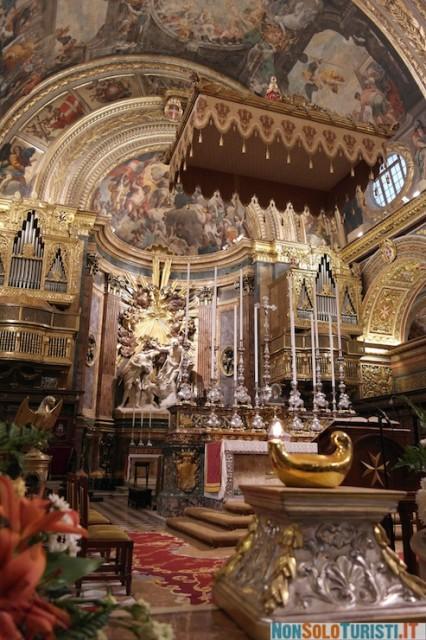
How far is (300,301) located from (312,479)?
10467 millimetres

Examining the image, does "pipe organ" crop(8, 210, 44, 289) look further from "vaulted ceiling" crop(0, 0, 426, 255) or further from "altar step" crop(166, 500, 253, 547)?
"altar step" crop(166, 500, 253, 547)

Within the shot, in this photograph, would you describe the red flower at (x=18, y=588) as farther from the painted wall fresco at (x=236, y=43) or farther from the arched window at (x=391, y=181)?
the arched window at (x=391, y=181)

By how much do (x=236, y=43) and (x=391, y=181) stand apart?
506 cm

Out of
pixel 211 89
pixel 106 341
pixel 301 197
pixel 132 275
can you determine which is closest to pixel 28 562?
pixel 211 89

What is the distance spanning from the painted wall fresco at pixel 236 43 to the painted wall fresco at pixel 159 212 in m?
2.18

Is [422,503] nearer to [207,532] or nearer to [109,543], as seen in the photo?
[109,543]

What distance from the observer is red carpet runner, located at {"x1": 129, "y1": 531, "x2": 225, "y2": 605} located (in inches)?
124

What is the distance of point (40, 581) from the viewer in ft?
3.49

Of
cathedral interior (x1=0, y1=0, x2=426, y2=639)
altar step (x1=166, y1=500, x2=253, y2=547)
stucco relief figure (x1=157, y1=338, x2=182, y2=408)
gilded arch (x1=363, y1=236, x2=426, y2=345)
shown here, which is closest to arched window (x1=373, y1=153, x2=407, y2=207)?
cathedral interior (x1=0, y1=0, x2=426, y2=639)

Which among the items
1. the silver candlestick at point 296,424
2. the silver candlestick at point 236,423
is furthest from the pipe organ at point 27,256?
the silver candlestick at point 296,424

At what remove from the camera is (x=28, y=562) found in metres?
0.89

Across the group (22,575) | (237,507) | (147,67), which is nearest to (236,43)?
(147,67)

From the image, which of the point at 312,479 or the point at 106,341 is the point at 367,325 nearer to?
the point at 106,341

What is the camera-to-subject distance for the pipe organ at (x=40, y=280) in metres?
10.4
